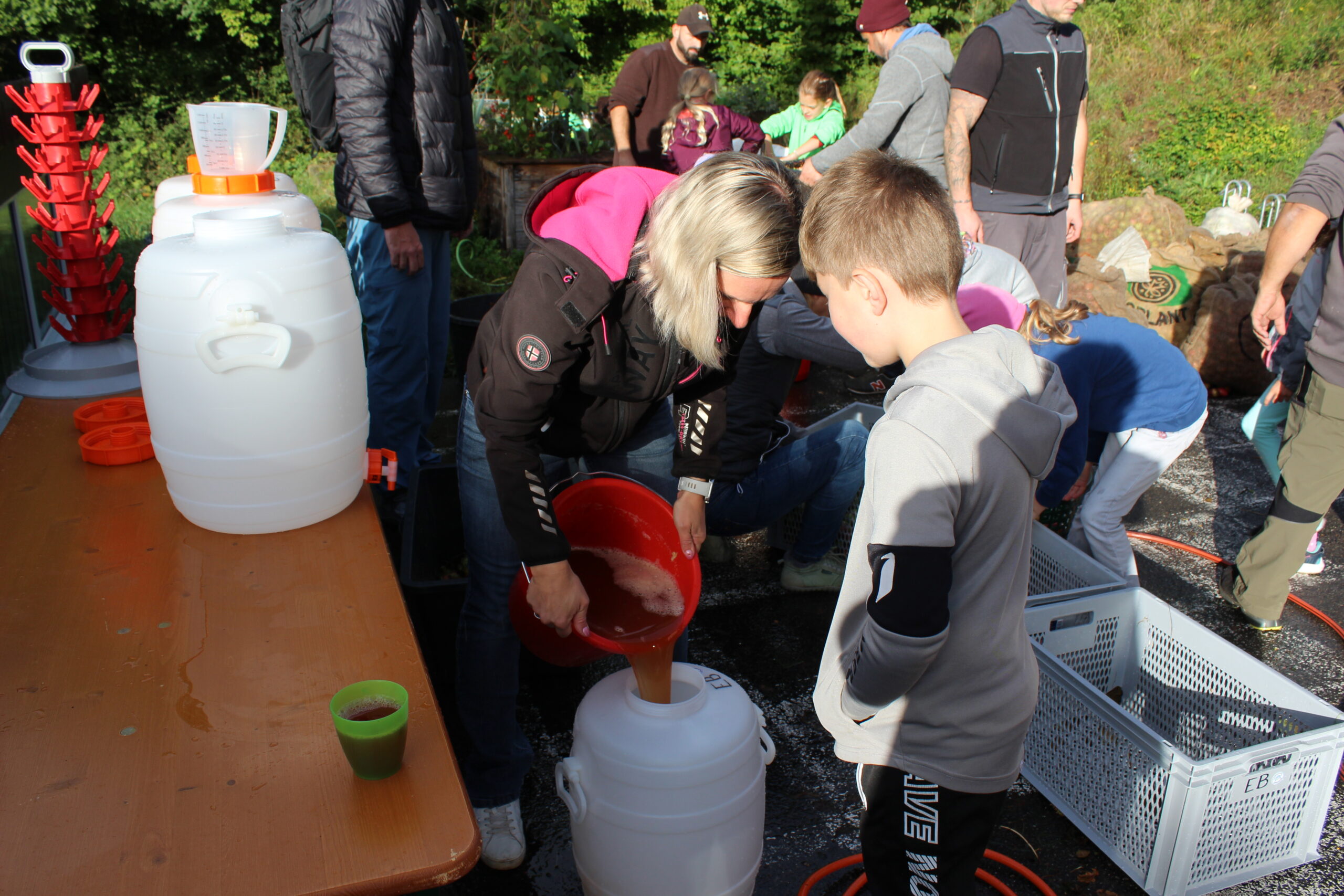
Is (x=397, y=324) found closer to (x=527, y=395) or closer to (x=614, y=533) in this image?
(x=614, y=533)

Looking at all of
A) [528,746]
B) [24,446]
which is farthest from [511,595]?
[24,446]

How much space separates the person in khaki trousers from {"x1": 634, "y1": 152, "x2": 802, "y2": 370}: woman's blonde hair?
2.00m

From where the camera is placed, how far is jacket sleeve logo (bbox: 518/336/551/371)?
161 cm

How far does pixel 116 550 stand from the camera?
168 cm

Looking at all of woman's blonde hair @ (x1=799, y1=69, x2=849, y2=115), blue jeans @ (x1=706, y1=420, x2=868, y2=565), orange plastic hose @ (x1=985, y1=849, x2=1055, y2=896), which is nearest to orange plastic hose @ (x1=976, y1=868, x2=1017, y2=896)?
orange plastic hose @ (x1=985, y1=849, x2=1055, y2=896)

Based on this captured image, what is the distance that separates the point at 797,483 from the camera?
2875 mm

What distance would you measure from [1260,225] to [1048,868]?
7.54m

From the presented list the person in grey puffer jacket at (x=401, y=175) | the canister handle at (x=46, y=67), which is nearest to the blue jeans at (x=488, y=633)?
the person in grey puffer jacket at (x=401, y=175)

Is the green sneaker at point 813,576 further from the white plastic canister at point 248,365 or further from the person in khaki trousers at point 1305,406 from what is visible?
the white plastic canister at point 248,365

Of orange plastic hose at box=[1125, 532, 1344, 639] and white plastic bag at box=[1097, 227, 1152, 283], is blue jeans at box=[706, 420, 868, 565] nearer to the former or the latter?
orange plastic hose at box=[1125, 532, 1344, 639]

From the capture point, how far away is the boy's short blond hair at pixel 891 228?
1.38 metres

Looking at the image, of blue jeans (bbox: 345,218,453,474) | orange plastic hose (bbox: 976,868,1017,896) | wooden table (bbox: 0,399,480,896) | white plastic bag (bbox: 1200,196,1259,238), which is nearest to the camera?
wooden table (bbox: 0,399,480,896)

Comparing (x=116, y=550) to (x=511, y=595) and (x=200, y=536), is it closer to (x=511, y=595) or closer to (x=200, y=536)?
(x=200, y=536)

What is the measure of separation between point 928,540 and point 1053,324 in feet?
5.20
